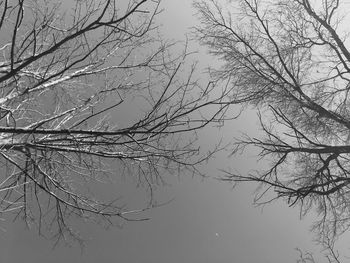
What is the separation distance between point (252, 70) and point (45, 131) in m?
3.17

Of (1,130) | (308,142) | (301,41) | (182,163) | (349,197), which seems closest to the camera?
(1,130)

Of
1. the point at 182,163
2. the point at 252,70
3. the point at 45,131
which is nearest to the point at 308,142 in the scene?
the point at 252,70

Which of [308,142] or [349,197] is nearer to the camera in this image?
[308,142]

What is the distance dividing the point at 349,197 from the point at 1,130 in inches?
165

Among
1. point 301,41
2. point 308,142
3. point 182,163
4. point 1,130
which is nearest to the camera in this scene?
point 1,130

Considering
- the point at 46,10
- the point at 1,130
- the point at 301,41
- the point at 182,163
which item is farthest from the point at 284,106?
the point at 1,130

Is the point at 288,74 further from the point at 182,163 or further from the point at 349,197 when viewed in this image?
the point at 182,163

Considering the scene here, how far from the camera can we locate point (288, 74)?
17.3 ft

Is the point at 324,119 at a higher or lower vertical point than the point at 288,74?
lower

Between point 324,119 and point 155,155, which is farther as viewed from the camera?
point 324,119

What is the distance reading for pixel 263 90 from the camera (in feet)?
17.0

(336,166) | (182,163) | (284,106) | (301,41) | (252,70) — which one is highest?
(301,41)

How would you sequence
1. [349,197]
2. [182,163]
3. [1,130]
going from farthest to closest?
[349,197], [182,163], [1,130]

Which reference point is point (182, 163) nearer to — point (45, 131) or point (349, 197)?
point (45, 131)
